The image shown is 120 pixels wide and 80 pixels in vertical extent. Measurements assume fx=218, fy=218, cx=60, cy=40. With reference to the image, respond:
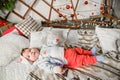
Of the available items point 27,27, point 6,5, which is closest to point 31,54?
point 27,27

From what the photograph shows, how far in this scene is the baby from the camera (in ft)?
7.47

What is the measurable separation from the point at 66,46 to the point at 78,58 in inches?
15.1

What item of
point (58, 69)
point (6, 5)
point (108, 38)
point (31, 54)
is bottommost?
point (58, 69)

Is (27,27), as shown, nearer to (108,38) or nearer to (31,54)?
(31,54)

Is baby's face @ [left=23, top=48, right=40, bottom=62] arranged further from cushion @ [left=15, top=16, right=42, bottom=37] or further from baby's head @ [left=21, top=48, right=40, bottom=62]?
cushion @ [left=15, top=16, right=42, bottom=37]

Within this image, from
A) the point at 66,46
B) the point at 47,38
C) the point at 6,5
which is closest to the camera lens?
the point at 66,46

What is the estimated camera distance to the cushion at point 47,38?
2.70 metres

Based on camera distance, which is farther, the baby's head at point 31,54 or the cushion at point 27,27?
the cushion at point 27,27

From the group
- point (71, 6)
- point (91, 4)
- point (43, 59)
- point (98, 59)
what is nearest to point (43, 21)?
point (71, 6)

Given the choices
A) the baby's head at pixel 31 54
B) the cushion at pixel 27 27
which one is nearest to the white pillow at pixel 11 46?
the cushion at pixel 27 27

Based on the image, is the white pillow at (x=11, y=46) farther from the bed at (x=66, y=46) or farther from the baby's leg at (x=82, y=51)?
the baby's leg at (x=82, y=51)

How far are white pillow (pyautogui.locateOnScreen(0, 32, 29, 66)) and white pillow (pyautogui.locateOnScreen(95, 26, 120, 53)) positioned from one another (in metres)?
1.01

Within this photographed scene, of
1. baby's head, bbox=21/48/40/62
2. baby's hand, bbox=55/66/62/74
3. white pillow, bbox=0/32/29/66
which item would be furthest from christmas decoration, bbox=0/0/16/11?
baby's hand, bbox=55/66/62/74

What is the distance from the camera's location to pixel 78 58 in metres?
2.31
